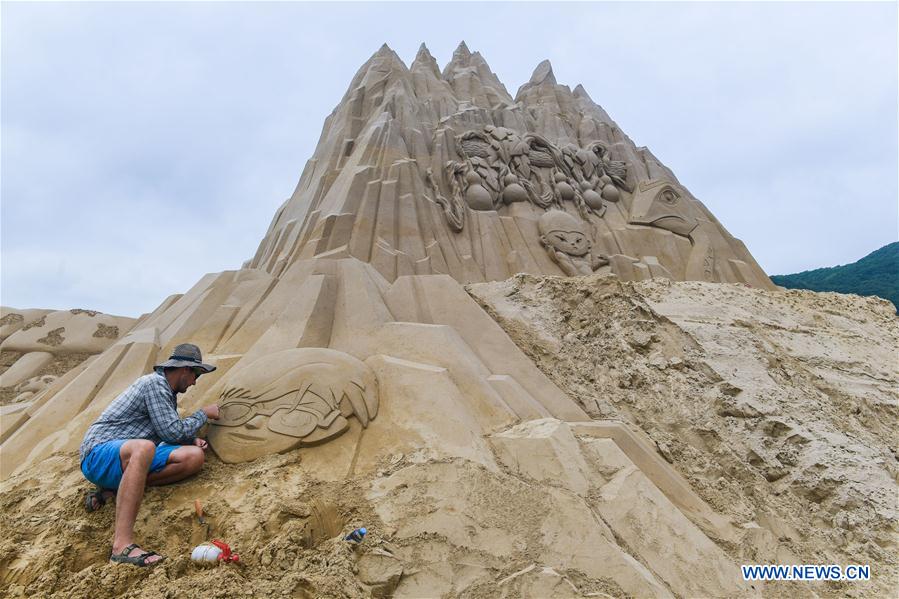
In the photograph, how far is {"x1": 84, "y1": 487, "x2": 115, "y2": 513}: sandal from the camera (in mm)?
2469

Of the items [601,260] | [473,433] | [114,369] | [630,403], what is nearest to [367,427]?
[473,433]

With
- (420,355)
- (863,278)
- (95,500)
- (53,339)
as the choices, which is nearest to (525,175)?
(420,355)

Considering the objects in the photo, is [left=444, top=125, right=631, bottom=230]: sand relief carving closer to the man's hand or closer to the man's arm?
the man's hand

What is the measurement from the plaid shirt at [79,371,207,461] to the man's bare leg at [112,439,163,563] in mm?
136

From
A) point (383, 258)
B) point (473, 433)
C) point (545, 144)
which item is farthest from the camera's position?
point (545, 144)

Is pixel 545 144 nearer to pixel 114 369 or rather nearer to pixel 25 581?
pixel 114 369

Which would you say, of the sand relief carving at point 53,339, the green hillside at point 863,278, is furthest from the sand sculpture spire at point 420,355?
the green hillside at point 863,278

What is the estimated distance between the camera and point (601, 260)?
8711 millimetres

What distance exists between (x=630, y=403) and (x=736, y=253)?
25.1 ft

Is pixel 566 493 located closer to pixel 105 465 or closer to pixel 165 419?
pixel 165 419

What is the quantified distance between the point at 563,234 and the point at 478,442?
20.0 ft

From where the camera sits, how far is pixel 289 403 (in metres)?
3.15

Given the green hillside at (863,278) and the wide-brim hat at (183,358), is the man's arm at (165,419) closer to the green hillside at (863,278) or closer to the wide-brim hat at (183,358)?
the wide-brim hat at (183,358)

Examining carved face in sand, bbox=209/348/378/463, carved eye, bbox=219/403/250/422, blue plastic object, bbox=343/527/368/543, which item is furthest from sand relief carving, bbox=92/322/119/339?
blue plastic object, bbox=343/527/368/543
